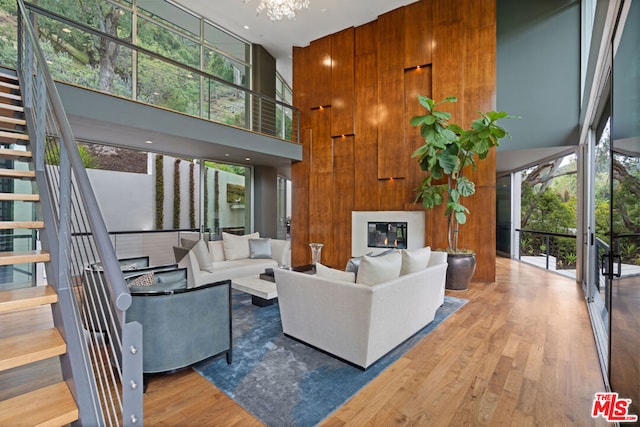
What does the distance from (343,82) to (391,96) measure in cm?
131

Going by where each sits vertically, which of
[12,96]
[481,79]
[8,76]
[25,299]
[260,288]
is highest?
[481,79]

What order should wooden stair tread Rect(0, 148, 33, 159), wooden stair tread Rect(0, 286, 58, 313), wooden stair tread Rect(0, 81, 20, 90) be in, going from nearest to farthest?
wooden stair tread Rect(0, 286, 58, 313)
wooden stair tread Rect(0, 148, 33, 159)
wooden stair tread Rect(0, 81, 20, 90)

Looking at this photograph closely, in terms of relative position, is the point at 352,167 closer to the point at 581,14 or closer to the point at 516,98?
the point at 516,98

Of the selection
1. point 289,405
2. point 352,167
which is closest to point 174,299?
point 289,405

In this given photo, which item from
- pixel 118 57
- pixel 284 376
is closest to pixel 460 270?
pixel 284 376

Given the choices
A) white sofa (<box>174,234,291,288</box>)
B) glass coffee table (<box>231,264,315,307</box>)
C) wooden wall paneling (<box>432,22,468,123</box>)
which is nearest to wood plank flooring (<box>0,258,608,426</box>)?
glass coffee table (<box>231,264,315,307</box>)

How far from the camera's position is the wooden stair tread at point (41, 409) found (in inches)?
51.0

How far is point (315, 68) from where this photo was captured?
7633mm

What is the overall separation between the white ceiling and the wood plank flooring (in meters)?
6.25

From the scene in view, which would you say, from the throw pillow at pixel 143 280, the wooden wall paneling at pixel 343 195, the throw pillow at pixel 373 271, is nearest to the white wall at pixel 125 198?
the wooden wall paneling at pixel 343 195

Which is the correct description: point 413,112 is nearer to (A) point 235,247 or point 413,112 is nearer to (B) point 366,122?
(B) point 366,122

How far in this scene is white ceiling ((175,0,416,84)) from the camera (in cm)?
634

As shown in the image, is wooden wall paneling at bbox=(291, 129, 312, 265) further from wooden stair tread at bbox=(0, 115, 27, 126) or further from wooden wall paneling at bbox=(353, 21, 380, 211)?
wooden stair tread at bbox=(0, 115, 27, 126)

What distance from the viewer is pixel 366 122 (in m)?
6.86
